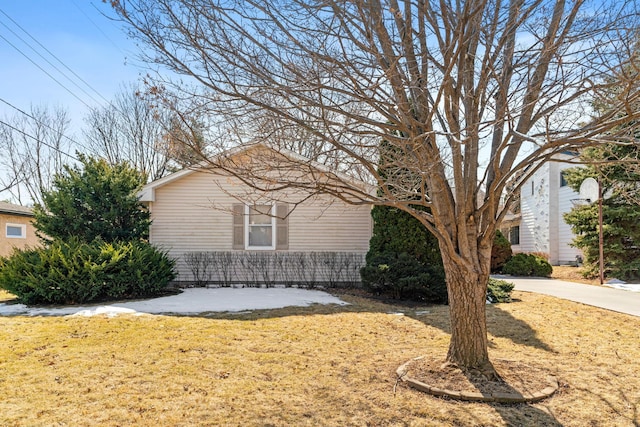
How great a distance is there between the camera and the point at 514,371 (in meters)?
4.90

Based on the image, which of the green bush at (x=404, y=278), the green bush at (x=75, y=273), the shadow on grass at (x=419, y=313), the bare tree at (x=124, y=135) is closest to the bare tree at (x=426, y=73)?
the shadow on grass at (x=419, y=313)

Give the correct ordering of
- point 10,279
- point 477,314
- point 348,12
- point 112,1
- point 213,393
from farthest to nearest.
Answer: point 10,279 < point 477,314 < point 213,393 < point 348,12 < point 112,1

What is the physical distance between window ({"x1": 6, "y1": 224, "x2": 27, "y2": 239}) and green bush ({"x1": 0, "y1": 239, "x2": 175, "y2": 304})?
10.3 m

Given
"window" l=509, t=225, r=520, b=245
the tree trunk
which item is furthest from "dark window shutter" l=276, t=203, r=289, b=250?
"window" l=509, t=225, r=520, b=245

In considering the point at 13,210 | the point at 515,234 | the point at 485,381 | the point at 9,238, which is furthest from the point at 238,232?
the point at 515,234

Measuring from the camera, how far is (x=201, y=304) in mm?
9648

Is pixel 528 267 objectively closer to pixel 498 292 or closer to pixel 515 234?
pixel 498 292

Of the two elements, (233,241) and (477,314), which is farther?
(233,241)

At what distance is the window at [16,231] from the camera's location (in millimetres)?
18812

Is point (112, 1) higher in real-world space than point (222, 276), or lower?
higher

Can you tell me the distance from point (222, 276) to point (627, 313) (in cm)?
966

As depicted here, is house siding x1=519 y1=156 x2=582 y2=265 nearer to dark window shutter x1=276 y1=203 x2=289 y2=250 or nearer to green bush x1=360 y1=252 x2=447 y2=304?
green bush x1=360 y1=252 x2=447 y2=304

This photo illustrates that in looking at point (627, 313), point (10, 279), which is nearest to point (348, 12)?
point (627, 313)

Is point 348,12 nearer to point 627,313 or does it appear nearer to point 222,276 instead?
point 627,313
